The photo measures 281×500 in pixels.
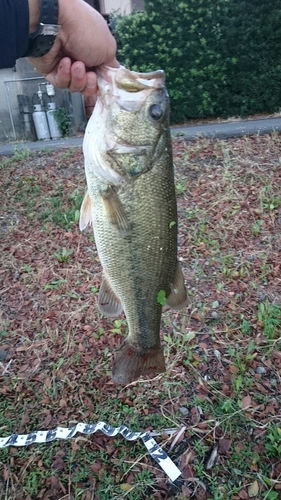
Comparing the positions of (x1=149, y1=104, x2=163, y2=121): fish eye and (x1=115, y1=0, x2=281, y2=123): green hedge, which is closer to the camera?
(x1=149, y1=104, x2=163, y2=121): fish eye

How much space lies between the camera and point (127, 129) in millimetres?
1773

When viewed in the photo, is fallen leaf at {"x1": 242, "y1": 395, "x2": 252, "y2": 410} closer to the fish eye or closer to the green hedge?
the fish eye

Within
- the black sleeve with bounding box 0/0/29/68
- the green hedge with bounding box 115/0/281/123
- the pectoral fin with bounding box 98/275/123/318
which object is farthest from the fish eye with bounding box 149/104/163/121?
the green hedge with bounding box 115/0/281/123

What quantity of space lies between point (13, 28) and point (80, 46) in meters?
0.28

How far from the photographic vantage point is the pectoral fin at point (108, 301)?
2.01 meters

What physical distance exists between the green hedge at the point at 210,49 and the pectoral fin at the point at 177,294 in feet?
29.3

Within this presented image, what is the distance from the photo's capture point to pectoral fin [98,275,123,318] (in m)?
2.01

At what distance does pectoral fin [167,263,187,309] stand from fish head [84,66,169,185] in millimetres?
496

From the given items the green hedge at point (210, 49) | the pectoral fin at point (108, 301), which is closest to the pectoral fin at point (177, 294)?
the pectoral fin at point (108, 301)

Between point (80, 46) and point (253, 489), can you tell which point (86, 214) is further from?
point (253, 489)

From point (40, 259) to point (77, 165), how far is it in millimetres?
2081

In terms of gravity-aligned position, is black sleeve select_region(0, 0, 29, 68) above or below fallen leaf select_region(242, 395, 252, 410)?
above

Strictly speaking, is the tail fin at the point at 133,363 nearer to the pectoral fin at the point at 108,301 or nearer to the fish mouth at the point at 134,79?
the pectoral fin at the point at 108,301

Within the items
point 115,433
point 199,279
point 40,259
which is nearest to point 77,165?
point 40,259
